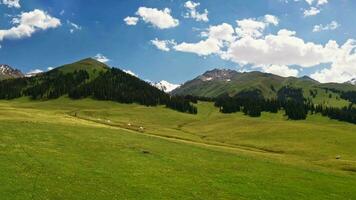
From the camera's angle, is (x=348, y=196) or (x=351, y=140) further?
(x=351, y=140)

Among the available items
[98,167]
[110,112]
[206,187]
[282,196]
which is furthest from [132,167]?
[110,112]

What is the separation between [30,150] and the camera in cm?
5647

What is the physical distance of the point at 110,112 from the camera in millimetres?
180500

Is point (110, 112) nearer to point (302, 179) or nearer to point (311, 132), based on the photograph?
point (311, 132)

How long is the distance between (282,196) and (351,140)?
64182mm

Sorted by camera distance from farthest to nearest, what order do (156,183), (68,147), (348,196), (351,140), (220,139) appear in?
(220,139) < (351,140) < (68,147) < (348,196) < (156,183)

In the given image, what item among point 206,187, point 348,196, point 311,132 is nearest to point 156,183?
point 206,187

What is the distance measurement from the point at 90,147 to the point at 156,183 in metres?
19.3

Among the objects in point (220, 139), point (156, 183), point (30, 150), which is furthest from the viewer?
point (220, 139)

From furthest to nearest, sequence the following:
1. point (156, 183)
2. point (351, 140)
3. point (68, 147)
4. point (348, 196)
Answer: point (351, 140) → point (68, 147) → point (348, 196) → point (156, 183)

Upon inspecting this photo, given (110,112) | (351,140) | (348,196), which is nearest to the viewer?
(348,196)

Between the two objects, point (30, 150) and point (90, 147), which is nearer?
point (30, 150)

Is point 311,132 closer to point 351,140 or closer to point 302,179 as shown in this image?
point 351,140

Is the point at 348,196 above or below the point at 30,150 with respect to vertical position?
below
